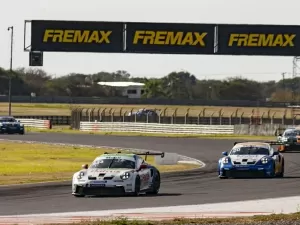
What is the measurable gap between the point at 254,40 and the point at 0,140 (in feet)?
73.7

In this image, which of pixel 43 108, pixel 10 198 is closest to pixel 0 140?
pixel 10 198

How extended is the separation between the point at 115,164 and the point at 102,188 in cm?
112

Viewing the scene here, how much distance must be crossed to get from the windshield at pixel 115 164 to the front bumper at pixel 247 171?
6.94m

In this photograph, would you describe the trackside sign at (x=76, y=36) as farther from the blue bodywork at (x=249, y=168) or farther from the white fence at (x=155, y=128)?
the white fence at (x=155, y=128)

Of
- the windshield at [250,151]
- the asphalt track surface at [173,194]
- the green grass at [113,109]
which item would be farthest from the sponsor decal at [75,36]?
the green grass at [113,109]

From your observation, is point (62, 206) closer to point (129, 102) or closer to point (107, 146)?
point (107, 146)

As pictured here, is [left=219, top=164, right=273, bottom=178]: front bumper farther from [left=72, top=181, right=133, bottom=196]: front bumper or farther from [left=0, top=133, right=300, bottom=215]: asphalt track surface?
[left=72, top=181, right=133, bottom=196]: front bumper

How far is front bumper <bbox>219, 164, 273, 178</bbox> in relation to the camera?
31641mm

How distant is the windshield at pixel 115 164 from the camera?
2523 cm

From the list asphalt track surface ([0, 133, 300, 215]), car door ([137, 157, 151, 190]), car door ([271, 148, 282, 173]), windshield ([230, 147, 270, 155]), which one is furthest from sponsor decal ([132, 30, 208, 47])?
car door ([137, 157, 151, 190])

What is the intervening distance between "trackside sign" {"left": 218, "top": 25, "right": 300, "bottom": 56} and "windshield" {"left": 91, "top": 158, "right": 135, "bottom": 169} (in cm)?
2193

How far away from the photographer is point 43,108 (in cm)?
13575

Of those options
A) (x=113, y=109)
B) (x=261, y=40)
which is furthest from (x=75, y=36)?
(x=113, y=109)

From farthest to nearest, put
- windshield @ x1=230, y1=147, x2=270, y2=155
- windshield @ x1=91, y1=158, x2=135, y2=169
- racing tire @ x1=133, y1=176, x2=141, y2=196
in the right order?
windshield @ x1=230, y1=147, x2=270, y2=155 < windshield @ x1=91, y1=158, x2=135, y2=169 < racing tire @ x1=133, y1=176, x2=141, y2=196
